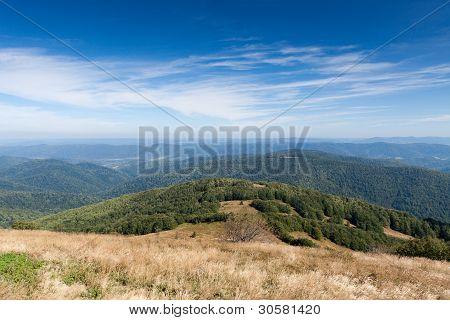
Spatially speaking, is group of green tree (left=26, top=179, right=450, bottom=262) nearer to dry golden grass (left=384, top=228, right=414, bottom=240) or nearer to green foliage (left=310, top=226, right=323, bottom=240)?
green foliage (left=310, top=226, right=323, bottom=240)

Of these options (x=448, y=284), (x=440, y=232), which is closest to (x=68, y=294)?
(x=448, y=284)

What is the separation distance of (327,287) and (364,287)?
4.63 feet

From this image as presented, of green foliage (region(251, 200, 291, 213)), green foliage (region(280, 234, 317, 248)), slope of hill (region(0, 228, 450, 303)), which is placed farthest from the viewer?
green foliage (region(251, 200, 291, 213))

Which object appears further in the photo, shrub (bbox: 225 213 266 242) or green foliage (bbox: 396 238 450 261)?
green foliage (bbox: 396 238 450 261)

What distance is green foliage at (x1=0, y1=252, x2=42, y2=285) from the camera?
850 centimetres

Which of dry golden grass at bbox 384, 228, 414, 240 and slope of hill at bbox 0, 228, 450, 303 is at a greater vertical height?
slope of hill at bbox 0, 228, 450, 303

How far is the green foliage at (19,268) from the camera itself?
850cm

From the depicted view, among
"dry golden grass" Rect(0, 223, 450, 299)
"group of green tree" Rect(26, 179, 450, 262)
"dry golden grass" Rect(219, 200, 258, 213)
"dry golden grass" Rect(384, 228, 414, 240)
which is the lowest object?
"dry golden grass" Rect(384, 228, 414, 240)

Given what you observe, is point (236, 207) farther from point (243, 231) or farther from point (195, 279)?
point (195, 279)

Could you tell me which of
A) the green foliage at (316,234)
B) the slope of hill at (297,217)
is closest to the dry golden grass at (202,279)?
the slope of hill at (297,217)

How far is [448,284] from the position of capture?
39.2 ft

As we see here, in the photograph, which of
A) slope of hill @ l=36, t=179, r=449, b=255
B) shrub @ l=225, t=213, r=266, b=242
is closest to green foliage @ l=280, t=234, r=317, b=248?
slope of hill @ l=36, t=179, r=449, b=255

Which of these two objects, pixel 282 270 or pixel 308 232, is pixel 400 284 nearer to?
pixel 282 270
